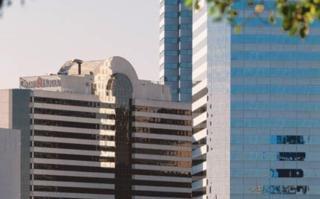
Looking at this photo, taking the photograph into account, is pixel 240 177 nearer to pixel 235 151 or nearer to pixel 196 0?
pixel 235 151

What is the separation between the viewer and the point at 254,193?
651 feet

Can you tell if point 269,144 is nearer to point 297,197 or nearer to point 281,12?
point 297,197

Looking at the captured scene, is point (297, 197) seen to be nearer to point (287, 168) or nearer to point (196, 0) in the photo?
point (287, 168)

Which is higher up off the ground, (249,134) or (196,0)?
(249,134)

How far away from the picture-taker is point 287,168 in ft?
655

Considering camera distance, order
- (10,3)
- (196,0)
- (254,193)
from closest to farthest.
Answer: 1. (10,3)
2. (196,0)
3. (254,193)

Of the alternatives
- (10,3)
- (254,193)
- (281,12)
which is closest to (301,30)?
(281,12)

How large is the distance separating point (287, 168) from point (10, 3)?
18354 cm

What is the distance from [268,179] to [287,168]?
325 cm

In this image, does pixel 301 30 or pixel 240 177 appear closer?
pixel 301 30

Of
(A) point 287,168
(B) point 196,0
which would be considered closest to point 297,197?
(A) point 287,168

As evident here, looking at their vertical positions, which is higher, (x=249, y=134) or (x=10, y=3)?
(x=249, y=134)

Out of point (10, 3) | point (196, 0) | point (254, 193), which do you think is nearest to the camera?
point (10, 3)

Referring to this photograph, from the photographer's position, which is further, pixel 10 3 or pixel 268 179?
pixel 268 179
